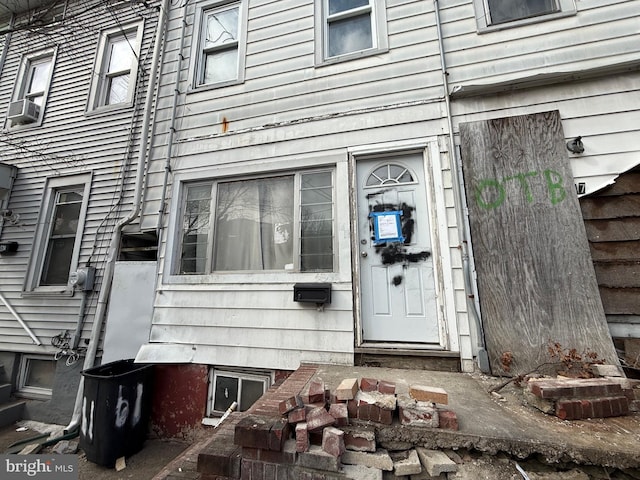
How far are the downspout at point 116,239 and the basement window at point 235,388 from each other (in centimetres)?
178

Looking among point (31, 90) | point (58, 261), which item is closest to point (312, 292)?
point (58, 261)

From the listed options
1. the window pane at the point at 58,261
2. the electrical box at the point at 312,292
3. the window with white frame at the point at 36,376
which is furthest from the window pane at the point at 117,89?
the electrical box at the point at 312,292

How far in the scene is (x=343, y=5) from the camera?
379 cm

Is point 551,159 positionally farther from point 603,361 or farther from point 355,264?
point 355,264

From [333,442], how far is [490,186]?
2.73m

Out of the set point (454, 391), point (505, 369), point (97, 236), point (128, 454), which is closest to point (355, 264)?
point (454, 391)

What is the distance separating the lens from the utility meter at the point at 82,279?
13.3 feet

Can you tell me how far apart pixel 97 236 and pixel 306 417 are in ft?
15.0

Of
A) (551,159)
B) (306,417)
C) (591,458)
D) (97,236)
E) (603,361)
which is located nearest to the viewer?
(591,458)

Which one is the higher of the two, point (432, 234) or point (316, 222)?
point (316, 222)

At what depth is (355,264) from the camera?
3.04 meters

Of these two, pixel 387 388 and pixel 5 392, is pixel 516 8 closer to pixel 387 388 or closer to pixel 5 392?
pixel 387 388

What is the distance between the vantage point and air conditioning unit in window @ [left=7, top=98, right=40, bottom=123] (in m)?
5.15

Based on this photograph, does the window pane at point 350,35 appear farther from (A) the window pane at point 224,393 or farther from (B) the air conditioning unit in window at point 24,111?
(B) the air conditioning unit in window at point 24,111
